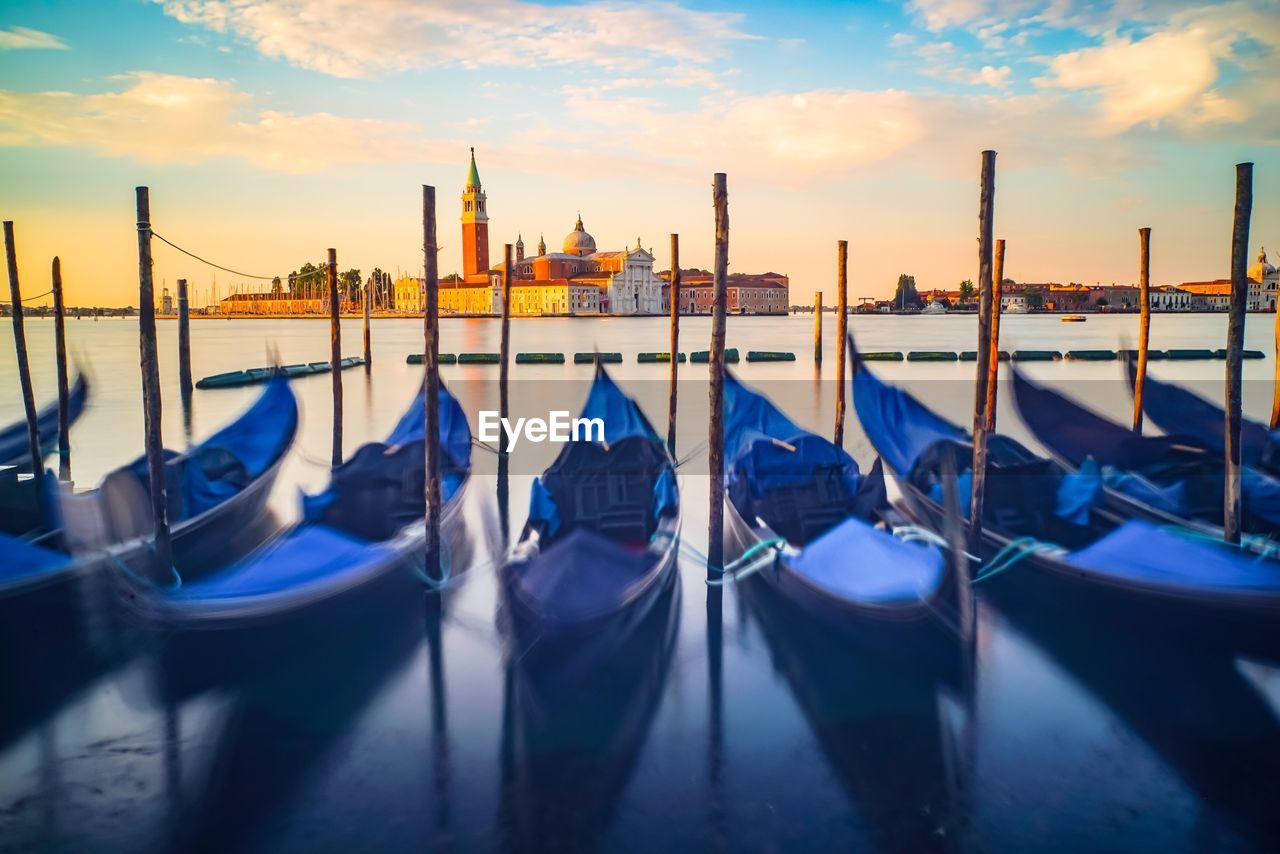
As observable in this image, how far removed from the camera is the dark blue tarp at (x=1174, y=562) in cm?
396

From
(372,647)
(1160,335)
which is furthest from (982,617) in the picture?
(1160,335)

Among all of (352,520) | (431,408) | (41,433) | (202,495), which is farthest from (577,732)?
(41,433)

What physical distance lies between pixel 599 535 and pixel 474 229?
63.7 meters

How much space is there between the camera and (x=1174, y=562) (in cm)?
414

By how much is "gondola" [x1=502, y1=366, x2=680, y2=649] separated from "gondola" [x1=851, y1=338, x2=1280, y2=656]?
164 cm

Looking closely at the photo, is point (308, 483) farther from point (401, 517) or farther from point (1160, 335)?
point (1160, 335)

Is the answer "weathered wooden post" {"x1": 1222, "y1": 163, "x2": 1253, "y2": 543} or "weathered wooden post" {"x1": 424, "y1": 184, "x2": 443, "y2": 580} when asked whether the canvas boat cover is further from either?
"weathered wooden post" {"x1": 1222, "y1": 163, "x2": 1253, "y2": 543}

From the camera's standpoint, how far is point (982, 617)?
4.86 m

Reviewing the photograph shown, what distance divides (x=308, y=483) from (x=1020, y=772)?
6.96 m

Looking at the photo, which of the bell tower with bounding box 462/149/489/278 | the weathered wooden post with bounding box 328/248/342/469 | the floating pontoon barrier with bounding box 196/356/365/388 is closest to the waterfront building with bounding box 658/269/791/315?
the bell tower with bounding box 462/149/489/278

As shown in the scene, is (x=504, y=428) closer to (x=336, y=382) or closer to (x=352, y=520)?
(x=336, y=382)

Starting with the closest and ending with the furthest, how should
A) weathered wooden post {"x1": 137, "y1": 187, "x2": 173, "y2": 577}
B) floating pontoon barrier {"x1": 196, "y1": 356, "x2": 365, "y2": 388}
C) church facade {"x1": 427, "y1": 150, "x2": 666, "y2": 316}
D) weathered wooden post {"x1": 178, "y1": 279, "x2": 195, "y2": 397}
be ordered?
weathered wooden post {"x1": 137, "y1": 187, "x2": 173, "y2": 577}
weathered wooden post {"x1": 178, "y1": 279, "x2": 195, "y2": 397}
floating pontoon barrier {"x1": 196, "y1": 356, "x2": 365, "y2": 388}
church facade {"x1": 427, "y1": 150, "x2": 666, "y2": 316}

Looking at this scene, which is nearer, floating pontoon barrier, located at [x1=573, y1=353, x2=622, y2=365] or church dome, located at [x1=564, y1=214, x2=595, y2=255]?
floating pontoon barrier, located at [x1=573, y1=353, x2=622, y2=365]

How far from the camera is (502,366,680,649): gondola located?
3.98 meters
